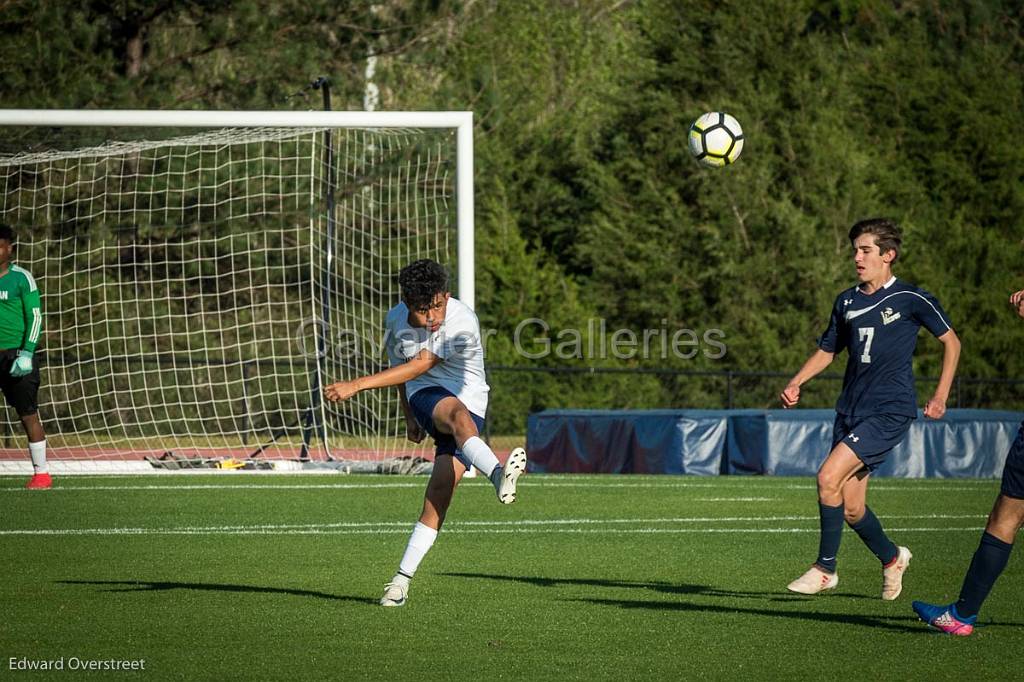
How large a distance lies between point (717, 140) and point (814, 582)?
688 centimetres

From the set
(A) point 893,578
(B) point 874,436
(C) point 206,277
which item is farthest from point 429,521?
(C) point 206,277

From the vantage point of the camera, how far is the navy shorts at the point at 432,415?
758 cm

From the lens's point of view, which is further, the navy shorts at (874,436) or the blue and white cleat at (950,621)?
the navy shorts at (874,436)

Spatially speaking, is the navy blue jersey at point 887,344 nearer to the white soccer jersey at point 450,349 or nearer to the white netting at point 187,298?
the white soccer jersey at point 450,349

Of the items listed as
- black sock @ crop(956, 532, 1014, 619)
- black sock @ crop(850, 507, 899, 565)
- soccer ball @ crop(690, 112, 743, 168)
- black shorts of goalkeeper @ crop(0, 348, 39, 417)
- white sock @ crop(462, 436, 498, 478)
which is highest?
soccer ball @ crop(690, 112, 743, 168)

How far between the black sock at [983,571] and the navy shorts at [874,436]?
1215 millimetres

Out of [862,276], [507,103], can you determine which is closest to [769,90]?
[507,103]

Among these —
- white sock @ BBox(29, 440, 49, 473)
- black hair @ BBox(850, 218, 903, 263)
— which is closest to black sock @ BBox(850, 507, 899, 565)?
black hair @ BBox(850, 218, 903, 263)

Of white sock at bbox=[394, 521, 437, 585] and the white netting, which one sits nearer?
white sock at bbox=[394, 521, 437, 585]

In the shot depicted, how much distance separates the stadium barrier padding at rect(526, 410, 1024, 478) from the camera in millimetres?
18875

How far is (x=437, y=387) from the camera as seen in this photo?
7719 mm

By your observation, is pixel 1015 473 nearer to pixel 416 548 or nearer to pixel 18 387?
pixel 416 548

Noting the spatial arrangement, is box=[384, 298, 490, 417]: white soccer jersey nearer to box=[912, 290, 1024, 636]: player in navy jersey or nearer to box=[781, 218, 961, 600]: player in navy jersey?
box=[781, 218, 961, 600]: player in navy jersey

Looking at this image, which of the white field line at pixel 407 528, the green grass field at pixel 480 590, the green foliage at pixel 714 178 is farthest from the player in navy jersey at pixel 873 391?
the green foliage at pixel 714 178
